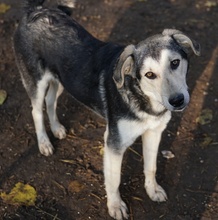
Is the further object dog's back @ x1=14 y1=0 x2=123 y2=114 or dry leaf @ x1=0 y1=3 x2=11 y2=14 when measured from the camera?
dry leaf @ x1=0 y1=3 x2=11 y2=14

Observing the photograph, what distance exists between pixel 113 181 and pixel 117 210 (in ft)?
1.16

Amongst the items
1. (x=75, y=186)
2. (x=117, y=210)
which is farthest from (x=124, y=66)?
(x=75, y=186)

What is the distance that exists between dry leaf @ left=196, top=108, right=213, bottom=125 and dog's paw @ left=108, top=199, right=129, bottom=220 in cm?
160

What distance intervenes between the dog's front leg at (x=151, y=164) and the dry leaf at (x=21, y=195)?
1203 mm

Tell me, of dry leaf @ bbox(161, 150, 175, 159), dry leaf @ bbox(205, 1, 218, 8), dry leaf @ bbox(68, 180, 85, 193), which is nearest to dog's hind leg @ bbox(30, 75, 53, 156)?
dry leaf @ bbox(68, 180, 85, 193)

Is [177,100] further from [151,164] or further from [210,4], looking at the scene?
[210,4]

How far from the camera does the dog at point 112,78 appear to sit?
3648mm

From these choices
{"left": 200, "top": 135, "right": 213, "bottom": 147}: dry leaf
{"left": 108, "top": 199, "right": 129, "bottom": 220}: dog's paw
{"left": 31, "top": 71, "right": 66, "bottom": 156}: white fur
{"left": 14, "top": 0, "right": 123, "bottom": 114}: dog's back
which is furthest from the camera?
{"left": 200, "top": 135, "right": 213, "bottom": 147}: dry leaf

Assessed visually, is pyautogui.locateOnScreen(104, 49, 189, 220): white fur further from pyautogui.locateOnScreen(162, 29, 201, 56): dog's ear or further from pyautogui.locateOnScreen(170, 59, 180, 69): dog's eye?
pyautogui.locateOnScreen(162, 29, 201, 56): dog's ear

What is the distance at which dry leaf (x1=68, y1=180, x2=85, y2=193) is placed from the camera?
4.84 meters

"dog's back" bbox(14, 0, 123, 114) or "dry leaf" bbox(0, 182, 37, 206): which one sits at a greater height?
"dog's back" bbox(14, 0, 123, 114)

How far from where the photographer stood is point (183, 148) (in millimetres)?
5258

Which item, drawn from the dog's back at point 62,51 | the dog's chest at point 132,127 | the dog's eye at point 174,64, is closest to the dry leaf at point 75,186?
the dog's back at point 62,51

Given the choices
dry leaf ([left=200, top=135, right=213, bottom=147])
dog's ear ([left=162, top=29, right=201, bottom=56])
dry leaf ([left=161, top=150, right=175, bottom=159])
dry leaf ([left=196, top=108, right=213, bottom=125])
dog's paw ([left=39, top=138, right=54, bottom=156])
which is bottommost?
dog's paw ([left=39, top=138, right=54, bottom=156])
